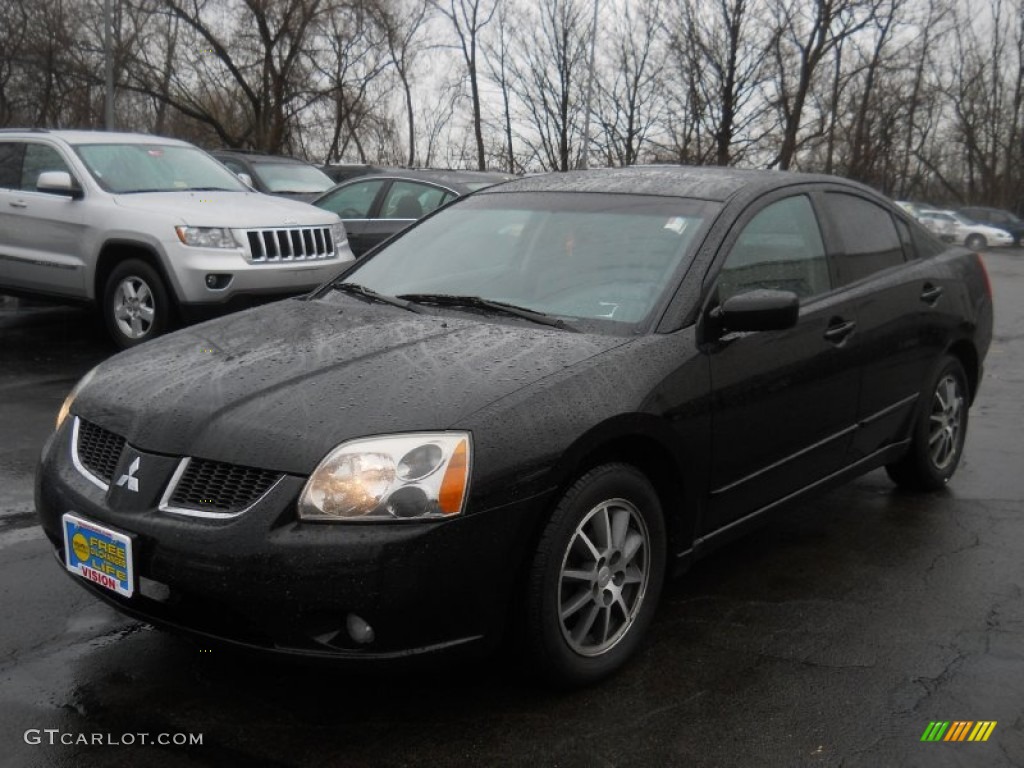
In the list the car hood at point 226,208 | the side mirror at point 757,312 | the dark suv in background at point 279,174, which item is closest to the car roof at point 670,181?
the side mirror at point 757,312

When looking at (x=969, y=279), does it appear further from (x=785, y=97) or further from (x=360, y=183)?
(x=785, y=97)

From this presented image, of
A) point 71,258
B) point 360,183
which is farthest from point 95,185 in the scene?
point 360,183

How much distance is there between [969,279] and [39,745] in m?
4.57

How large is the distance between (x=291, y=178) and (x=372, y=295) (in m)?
11.3

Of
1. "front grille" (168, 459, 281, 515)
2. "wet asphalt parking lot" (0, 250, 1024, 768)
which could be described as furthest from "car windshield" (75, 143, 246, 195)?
"front grille" (168, 459, 281, 515)

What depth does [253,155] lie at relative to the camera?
1512cm

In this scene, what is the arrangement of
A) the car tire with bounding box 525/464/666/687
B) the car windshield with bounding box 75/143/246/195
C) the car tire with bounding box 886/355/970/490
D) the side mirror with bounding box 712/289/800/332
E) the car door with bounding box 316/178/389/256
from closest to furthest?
the car tire with bounding box 525/464/666/687 < the side mirror with bounding box 712/289/800/332 < the car tire with bounding box 886/355/970/490 < the car windshield with bounding box 75/143/246/195 < the car door with bounding box 316/178/389/256

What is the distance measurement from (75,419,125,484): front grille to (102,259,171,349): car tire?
510 centimetres

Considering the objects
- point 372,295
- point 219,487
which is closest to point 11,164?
point 372,295

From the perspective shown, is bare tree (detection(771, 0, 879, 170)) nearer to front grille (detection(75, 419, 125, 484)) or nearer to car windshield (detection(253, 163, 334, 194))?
car windshield (detection(253, 163, 334, 194))

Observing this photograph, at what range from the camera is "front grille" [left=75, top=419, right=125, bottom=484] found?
308 centimetres

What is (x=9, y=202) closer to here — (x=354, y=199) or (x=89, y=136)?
(x=89, y=136)

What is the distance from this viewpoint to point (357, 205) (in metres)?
11.5

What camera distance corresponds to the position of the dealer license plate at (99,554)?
9.42 ft
